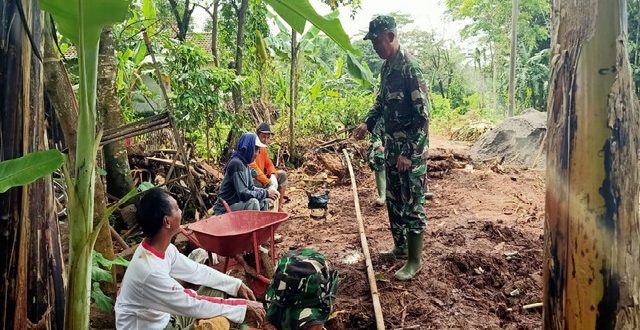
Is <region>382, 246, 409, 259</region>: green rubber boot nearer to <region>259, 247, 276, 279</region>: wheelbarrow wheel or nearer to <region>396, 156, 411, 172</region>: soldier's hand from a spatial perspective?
<region>396, 156, 411, 172</region>: soldier's hand

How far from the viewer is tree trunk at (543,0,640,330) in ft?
5.30

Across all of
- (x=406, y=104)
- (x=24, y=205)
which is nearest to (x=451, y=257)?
(x=406, y=104)

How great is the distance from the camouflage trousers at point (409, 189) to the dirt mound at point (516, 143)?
712cm

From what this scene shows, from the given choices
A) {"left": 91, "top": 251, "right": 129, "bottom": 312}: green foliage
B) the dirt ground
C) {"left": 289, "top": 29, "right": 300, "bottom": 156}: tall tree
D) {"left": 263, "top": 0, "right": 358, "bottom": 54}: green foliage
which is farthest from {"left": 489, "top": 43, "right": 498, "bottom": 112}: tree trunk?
{"left": 91, "top": 251, "right": 129, "bottom": 312}: green foliage

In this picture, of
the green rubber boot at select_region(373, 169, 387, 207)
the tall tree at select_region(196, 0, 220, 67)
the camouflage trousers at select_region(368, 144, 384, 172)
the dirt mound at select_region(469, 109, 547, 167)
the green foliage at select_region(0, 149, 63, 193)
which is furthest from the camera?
the dirt mound at select_region(469, 109, 547, 167)

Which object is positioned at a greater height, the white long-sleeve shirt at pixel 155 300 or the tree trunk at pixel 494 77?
the tree trunk at pixel 494 77

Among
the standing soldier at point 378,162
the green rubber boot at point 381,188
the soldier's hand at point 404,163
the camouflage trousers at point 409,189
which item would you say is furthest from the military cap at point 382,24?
the green rubber boot at point 381,188

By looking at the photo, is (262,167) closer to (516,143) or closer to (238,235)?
(238,235)

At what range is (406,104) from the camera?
4.18 m

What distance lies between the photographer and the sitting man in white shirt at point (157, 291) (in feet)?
7.70

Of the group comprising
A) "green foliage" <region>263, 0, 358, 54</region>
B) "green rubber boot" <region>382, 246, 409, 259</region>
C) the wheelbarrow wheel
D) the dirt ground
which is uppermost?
"green foliage" <region>263, 0, 358, 54</region>

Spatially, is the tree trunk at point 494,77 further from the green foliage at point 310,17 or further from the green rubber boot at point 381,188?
the green foliage at point 310,17

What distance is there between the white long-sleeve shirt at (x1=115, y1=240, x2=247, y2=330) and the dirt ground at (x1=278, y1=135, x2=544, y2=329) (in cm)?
127

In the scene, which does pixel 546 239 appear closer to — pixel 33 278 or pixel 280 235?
pixel 33 278
